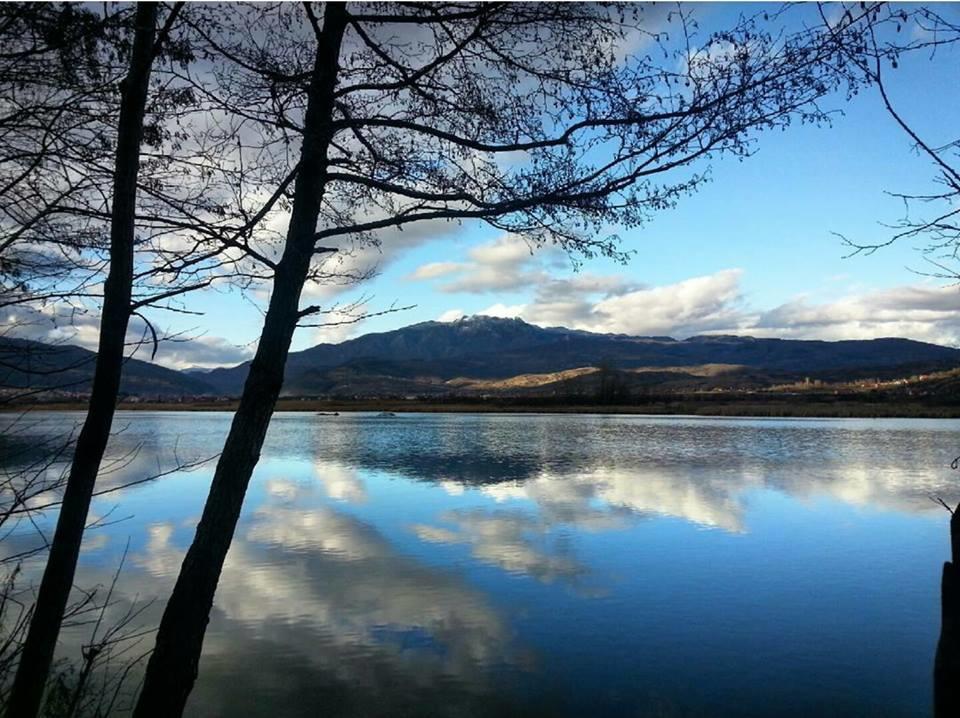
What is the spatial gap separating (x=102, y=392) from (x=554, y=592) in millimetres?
8012

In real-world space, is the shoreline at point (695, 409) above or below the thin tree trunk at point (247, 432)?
below

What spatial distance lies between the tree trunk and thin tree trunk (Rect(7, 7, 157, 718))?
21.4ft

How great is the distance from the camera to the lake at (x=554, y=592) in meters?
7.25

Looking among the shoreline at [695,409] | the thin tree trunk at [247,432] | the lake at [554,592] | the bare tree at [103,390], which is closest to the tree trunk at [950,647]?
the lake at [554,592]

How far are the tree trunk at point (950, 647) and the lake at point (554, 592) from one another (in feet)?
4.03

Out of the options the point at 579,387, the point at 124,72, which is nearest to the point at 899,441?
the point at 124,72

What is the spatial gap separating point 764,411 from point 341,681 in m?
84.6

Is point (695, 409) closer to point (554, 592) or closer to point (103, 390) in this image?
point (554, 592)

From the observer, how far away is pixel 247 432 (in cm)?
482

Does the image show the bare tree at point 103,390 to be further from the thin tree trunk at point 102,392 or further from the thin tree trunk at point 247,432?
the thin tree trunk at point 247,432

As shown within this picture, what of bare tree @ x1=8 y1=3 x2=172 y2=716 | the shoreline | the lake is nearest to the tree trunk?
the lake

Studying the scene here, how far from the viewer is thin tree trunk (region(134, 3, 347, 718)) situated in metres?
4.67

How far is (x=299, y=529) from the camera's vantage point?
1566 centimetres

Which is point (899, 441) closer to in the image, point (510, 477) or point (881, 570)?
point (510, 477)
